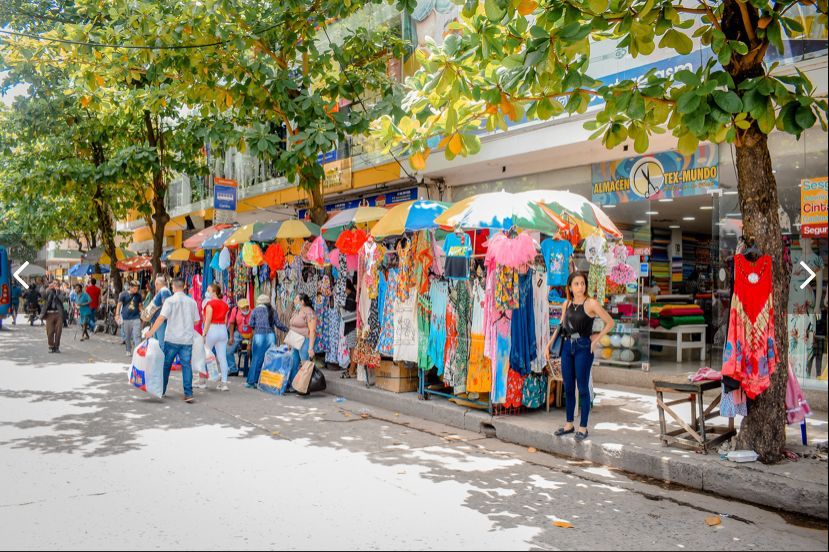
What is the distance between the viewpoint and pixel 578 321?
7344mm

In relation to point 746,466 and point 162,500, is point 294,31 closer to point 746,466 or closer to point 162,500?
point 162,500

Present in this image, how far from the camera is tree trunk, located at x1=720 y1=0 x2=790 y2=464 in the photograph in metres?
6.29

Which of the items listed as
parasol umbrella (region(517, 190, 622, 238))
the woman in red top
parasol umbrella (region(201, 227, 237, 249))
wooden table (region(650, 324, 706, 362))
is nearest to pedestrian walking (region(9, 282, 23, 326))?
parasol umbrella (region(201, 227, 237, 249))

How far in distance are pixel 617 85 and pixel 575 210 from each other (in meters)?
2.46

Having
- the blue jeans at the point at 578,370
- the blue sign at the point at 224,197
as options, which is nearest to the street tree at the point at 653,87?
the blue jeans at the point at 578,370

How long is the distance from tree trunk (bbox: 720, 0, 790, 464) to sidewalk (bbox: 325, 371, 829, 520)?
34cm

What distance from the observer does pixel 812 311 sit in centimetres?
888

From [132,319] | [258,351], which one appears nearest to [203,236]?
[132,319]

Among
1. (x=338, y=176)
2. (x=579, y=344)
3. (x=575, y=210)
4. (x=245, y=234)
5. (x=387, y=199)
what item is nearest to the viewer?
(x=579, y=344)

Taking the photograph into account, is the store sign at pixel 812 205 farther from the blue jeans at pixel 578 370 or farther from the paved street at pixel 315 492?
the paved street at pixel 315 492

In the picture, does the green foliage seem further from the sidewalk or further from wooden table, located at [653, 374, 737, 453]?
the sidewalk

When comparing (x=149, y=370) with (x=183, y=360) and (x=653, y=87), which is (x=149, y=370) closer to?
(x=183, y=360)

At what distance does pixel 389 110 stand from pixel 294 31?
237 cm

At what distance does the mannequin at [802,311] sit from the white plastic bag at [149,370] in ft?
30.1
